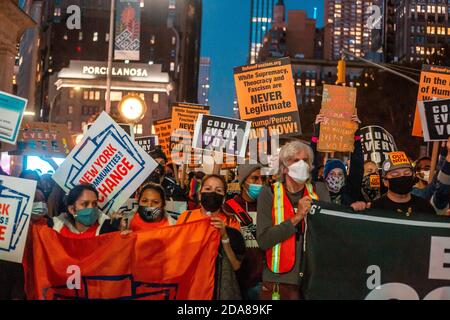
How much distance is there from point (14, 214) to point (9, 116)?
1553 millimetres

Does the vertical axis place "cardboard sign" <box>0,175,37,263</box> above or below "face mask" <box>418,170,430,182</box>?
below

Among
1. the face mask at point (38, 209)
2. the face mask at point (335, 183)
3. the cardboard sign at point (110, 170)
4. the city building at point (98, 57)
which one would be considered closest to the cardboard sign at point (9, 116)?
the cardboard sign at point (110, 170)

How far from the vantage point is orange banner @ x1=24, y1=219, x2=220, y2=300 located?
475 cm

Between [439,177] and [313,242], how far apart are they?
147 centimetres

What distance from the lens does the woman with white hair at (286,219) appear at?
4.36 m

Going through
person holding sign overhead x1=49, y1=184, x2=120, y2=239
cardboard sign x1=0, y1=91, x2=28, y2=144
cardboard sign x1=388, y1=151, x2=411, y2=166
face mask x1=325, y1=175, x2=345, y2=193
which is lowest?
person holding sign overhead x1=49, y1=184, x2=120, y2=239

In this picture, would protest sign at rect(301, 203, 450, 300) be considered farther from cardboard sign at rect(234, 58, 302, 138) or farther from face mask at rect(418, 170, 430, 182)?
cardboard sign at rect(234, 58, 302, 138)

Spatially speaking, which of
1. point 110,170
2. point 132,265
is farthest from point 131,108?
point 132,265

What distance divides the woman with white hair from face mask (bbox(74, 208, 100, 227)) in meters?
1.43

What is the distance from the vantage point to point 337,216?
442 cm

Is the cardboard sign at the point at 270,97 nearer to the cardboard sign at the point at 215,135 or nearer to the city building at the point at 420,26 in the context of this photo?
the cardboard sign at the point at 215,135

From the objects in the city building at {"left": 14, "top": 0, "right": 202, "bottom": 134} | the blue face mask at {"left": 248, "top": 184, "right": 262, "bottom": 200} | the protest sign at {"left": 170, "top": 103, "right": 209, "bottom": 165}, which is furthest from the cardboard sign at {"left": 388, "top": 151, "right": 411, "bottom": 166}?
the city building at {"left": 14, "top": 0, "right": 202, "bottom": 134}

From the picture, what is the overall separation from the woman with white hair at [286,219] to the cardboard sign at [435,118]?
2.89 m
